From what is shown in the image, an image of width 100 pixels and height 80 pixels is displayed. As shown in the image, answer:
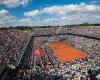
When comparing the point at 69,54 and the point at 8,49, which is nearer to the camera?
the point at 8,49

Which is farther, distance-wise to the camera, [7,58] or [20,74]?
[7,58]

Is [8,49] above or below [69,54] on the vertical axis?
above

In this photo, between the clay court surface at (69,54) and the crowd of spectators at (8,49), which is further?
the clay court surface at (69,54)

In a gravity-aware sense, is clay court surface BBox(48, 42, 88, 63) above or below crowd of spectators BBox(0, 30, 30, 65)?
below

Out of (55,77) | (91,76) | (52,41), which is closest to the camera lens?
(91,76)

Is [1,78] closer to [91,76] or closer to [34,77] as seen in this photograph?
[34,77]

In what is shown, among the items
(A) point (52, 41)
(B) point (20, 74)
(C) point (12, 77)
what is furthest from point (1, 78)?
(A) point (52, 41)

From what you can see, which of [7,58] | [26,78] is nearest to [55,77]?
[26,78]

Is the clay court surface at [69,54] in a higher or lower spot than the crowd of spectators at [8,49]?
lower

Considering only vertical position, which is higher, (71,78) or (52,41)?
(71,78)

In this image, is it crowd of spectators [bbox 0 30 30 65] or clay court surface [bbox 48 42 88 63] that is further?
clay court surface [bbox 48 42 88 63]

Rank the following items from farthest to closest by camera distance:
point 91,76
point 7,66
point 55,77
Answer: point 7,66 → point 55,77 → point 91,76
